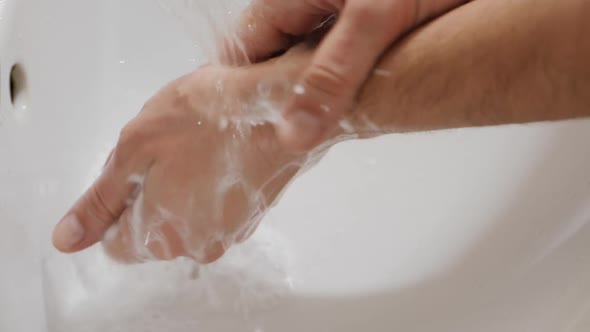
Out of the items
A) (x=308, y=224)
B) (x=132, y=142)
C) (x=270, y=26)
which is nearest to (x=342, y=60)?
(x=270, y=26)

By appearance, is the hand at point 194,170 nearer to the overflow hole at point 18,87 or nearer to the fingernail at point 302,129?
the fingernail at point 302,129

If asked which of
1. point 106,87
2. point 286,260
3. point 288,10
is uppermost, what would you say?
point 288,10

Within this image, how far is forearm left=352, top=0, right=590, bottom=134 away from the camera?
0.38 m

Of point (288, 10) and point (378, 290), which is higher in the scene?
point (288, 10)

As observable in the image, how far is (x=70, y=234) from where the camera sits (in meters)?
0.60

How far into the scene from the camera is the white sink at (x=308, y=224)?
583 mm

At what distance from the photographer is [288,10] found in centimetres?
52

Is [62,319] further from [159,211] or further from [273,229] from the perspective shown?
[273,229]

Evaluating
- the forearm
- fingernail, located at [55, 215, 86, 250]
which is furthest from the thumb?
the forearm

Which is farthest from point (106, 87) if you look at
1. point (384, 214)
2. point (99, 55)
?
point (384, 214)

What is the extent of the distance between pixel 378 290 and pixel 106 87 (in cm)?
46

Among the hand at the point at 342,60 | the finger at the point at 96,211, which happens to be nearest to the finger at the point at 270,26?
the hand at the point at 342,60

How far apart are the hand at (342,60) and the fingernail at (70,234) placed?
0.77ft

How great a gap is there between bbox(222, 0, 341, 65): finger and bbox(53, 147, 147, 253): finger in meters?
0.15
